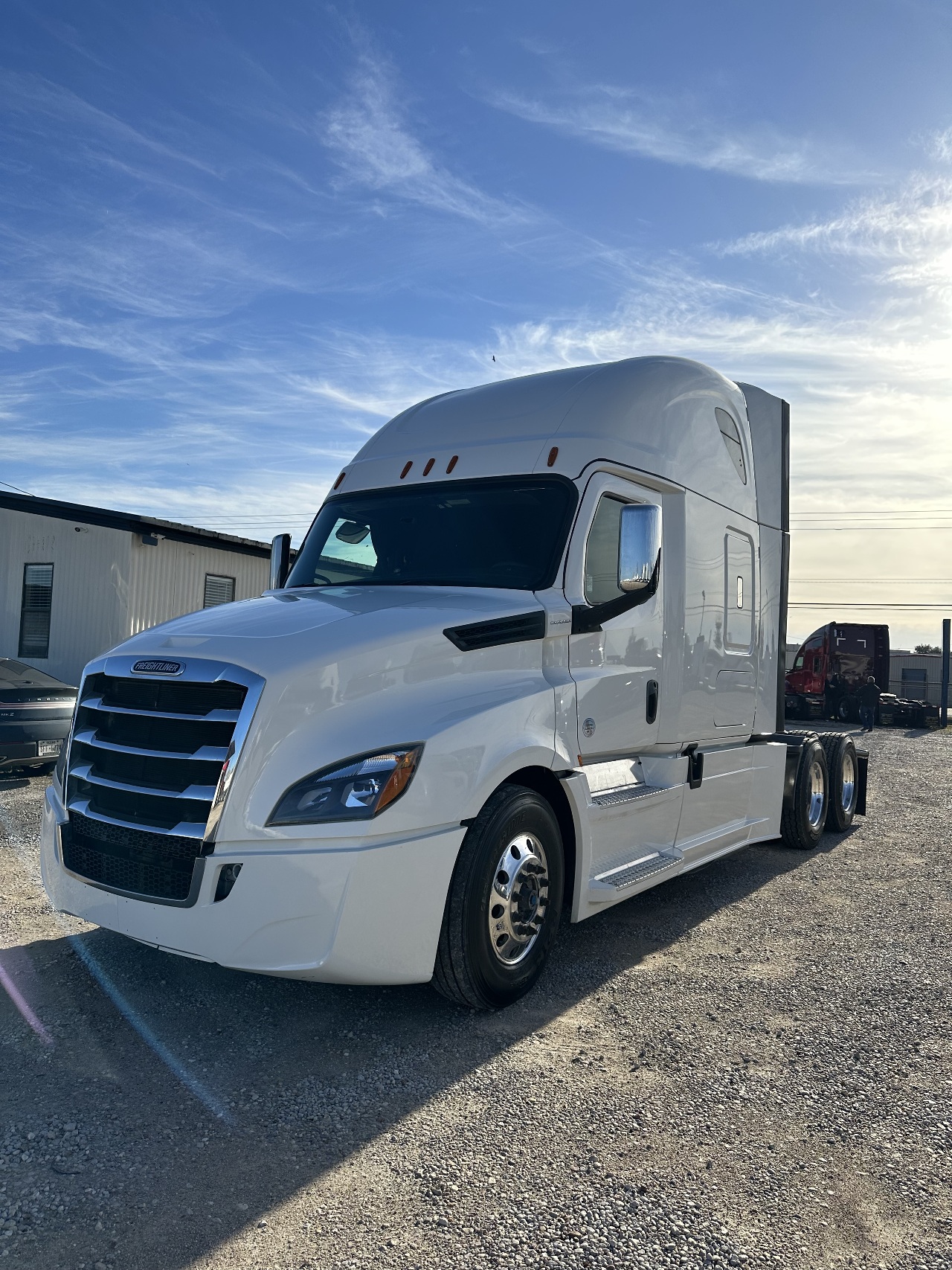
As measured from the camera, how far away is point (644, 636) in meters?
5.59

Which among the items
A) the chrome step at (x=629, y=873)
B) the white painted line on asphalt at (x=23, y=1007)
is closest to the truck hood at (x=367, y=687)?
the chrome step at (x=629, y=873)

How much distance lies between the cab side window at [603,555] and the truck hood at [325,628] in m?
0.46

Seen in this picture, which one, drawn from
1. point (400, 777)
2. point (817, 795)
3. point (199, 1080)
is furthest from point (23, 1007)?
point (817, 795)

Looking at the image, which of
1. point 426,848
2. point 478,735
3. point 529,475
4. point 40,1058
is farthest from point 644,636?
point 40,1058

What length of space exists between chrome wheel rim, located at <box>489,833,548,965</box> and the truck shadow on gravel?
0.31 meters

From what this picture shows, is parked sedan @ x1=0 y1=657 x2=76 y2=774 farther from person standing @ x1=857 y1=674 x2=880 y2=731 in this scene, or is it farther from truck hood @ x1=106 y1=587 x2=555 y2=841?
person standing @ x1=857 y1=674 x2=880 y2=731

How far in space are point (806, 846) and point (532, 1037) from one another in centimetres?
521

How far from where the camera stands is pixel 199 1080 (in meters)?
3.66

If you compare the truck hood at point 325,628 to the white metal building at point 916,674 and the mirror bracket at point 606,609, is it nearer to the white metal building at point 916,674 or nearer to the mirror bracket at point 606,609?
the mirror bracket at point 606,609

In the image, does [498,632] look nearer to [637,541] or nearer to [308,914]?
[637,541]

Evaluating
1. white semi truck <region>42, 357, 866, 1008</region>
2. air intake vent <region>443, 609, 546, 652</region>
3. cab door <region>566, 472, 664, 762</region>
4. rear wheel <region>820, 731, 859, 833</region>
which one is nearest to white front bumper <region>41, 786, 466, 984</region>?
white semi truck <region>42, 357, 866, 1008</region>

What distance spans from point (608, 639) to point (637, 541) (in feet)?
1.81

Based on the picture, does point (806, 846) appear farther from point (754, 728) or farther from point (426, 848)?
point (426, 848)

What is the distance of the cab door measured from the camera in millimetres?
5027
